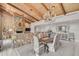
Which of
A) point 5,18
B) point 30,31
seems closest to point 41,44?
point 30,31

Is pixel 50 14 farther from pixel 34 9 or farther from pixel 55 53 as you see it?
pixel 55 53

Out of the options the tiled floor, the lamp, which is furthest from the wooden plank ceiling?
the tiled floor

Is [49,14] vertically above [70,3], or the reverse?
[70,3]

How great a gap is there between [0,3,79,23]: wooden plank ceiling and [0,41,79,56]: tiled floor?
22.9 inches

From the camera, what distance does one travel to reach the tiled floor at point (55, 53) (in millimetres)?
2219

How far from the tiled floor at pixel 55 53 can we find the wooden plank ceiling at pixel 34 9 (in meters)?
0.58

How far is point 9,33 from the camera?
2223 mm

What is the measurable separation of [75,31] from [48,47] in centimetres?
63

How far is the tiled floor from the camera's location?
2.22 meters

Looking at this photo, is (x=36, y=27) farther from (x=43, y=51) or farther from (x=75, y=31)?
(x=75, y=31)

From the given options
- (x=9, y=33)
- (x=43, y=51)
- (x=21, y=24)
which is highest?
(x=21, y=24)

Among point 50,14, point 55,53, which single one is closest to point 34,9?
point 50,14

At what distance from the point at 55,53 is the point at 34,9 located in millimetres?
1011

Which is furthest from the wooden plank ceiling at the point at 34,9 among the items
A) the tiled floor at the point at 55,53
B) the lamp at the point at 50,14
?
the tiled floor at the point at 55,53
